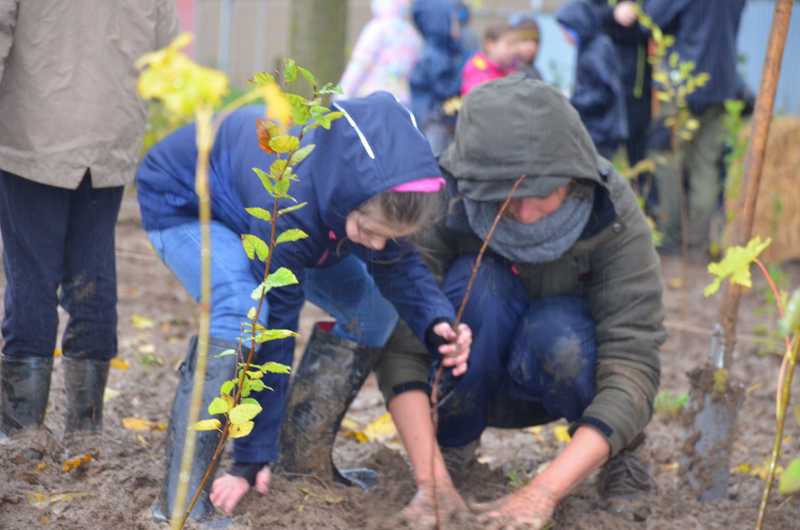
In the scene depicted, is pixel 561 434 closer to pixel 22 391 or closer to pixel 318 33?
pixel 22 391

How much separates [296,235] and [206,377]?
1.80 ft

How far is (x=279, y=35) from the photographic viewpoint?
2264 centimetres

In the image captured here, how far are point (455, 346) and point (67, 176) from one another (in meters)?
1.00

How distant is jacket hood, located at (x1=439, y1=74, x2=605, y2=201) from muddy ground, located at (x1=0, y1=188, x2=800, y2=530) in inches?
32.1

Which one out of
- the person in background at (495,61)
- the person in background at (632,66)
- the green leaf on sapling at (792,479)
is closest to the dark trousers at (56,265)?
the green leaf on sapling at (792,479)

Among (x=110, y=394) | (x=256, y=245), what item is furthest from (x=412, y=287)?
(x=110, y=394)

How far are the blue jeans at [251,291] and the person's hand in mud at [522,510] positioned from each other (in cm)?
53

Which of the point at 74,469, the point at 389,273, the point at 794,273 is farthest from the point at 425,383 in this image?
the point at 794,273

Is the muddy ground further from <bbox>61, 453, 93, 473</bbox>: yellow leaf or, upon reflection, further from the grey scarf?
the grey scarf

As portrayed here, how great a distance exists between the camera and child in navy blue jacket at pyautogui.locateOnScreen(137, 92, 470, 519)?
2.25m

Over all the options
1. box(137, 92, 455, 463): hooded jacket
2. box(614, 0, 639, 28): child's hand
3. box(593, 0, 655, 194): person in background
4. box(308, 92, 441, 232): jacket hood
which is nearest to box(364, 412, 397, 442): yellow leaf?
box(137, 92, 455, 463): hooded jacket

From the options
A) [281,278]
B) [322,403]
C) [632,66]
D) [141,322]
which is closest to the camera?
[281,278]

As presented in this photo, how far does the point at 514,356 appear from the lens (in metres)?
2.83

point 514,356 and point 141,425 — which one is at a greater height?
point 514,356
